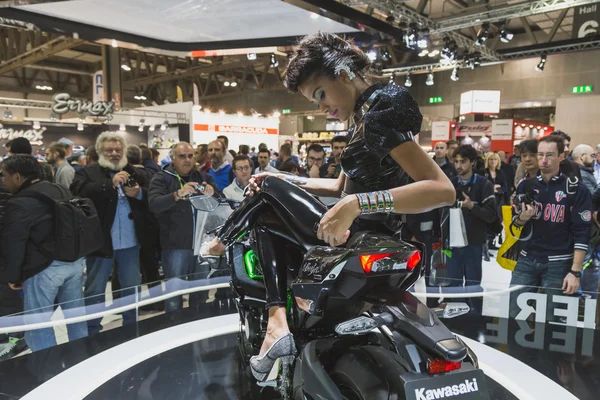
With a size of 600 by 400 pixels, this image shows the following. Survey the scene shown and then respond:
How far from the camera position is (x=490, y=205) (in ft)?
13.5

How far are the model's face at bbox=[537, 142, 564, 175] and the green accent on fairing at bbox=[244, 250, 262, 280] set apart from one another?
7.03 ft

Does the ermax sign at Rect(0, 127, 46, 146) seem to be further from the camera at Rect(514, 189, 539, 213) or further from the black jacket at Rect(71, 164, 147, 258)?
the camera at Rect(514, 189, 539, 213)

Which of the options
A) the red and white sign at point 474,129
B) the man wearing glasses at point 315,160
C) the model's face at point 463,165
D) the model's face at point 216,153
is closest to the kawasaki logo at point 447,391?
the model's face at point 463,165

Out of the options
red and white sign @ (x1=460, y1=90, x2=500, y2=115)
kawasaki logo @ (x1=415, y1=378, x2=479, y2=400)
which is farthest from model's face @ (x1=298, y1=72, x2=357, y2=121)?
red and white sign @ (x1=460, y1=90, x2=500, y2=115)

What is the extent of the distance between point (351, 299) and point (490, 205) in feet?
10.1

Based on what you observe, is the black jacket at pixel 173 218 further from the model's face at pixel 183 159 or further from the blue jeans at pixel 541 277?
the blue jeans at pixel 541 277

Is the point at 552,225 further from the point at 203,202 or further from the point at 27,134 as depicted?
the point at 27,134

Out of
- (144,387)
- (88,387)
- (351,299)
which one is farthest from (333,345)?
(88,387)

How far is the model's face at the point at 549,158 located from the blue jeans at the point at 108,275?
3033mm

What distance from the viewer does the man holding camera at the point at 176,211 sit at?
3789 mm

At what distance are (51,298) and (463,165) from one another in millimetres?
3713

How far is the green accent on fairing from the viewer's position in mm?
2141

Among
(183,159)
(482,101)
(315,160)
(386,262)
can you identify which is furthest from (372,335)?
(482,101)

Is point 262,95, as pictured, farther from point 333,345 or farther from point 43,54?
point 333,345
